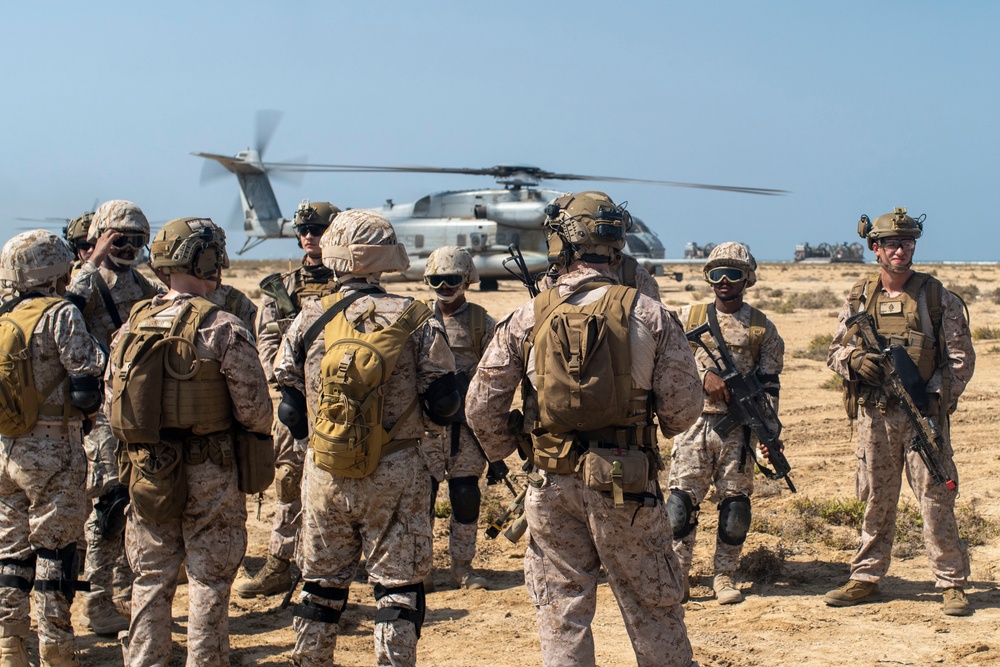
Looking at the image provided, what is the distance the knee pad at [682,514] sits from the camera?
6.07 m

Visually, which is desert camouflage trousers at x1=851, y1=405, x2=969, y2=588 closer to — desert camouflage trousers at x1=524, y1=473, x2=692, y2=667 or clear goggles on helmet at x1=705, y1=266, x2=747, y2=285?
clear goggles on helmet at x1=705, y1=266, x2=747, y2=285

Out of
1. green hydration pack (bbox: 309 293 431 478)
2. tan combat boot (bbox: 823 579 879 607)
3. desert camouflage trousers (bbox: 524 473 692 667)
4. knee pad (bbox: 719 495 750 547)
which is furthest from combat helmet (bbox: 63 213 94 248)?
tan combat boot (bbox: 823 579 879 607)

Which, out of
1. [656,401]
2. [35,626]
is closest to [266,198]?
[35,626]

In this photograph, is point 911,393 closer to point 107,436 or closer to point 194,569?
point 194,569

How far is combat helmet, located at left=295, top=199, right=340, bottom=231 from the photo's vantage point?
6.57 m

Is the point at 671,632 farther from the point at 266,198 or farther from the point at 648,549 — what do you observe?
the point at 266,198

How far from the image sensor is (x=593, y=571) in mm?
4242

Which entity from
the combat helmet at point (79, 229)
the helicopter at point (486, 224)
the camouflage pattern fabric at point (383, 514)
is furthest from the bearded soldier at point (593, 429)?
the helicopter at point (486, 224)

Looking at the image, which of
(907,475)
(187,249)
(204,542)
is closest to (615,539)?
(204,542)

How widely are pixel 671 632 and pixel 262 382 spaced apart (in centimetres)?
202

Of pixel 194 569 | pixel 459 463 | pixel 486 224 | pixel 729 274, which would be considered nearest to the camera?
pixel 194 569

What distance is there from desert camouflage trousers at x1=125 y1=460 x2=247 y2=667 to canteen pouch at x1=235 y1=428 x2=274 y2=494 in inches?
2.2

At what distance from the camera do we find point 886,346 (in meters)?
5.97

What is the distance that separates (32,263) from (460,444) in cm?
271
